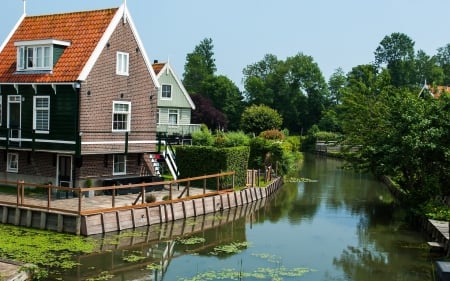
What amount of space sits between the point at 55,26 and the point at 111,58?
182 inches

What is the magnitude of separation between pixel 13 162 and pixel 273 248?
16.3 m

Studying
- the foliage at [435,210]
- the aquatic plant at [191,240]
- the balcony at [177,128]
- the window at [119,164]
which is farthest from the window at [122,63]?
→ the balcony at [177,128]

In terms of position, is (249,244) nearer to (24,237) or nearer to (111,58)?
(24,237)

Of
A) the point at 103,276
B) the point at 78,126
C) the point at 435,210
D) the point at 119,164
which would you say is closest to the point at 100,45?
the point at 78,126

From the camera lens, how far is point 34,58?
2911 cm

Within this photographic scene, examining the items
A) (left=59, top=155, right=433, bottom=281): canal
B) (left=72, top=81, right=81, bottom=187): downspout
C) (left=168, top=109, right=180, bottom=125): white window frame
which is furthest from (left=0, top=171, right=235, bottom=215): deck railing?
(left=168, top=109, right=180, bottom=125): white window frame

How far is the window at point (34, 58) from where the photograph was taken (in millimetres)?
28688

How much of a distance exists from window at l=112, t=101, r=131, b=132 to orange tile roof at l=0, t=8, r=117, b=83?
3.06 metres

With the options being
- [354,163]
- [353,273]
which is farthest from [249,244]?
[354,163]

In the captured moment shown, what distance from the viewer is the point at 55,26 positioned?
1226 inches

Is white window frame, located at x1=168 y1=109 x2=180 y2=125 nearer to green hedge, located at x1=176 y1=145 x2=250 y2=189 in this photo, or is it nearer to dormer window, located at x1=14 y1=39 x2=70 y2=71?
green hedge, located at x1=176 y1=145 x2=250 y2=189

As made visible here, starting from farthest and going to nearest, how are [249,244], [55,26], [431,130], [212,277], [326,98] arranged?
1. [326,98]
2. [55,26]
3. [431,130]
4. [249,244]
5. [212,277]

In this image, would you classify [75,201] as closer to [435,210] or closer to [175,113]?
[435,210]

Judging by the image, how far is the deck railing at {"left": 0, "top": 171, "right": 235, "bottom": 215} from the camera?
22797 millimetres
